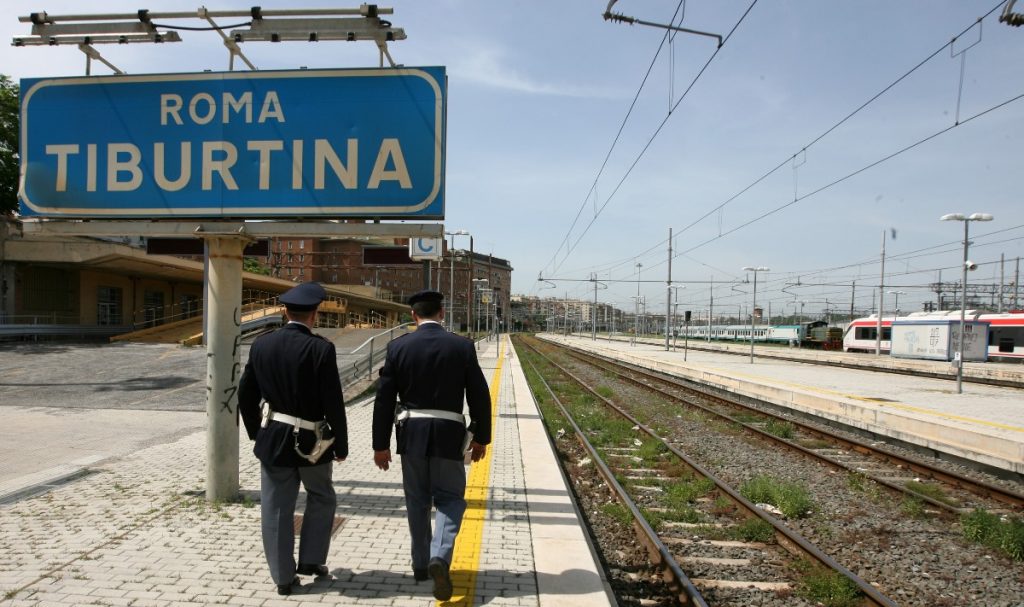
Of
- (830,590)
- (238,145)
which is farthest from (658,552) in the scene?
(238,145)

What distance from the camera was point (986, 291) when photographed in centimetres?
4494

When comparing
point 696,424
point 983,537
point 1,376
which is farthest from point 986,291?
point 1,376

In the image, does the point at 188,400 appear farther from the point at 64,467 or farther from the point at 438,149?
the point at 438,149

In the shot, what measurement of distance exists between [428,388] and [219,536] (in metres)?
2.24

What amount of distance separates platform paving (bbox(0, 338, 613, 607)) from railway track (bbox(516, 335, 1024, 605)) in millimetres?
961

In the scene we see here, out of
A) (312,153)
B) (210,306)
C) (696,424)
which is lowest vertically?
(696,424)

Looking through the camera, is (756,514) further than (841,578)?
Yes

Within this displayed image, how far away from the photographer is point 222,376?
5648 millimetres

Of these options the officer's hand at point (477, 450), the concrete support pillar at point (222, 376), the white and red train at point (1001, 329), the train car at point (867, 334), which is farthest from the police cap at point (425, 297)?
the train car at point (867, 334)

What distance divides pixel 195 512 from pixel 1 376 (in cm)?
1438

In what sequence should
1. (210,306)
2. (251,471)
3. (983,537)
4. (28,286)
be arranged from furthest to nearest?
(28,286) < (251,471) < (983,537) < (210,306)

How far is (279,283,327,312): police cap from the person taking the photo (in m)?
4.01

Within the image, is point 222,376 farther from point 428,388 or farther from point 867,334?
point 867,334

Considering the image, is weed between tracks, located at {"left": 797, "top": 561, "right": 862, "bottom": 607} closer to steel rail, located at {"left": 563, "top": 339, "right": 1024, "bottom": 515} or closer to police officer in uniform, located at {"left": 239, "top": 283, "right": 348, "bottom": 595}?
steel rail, located at {"left": 563, "top": 339, "right": 1024, "bottom": 515}
